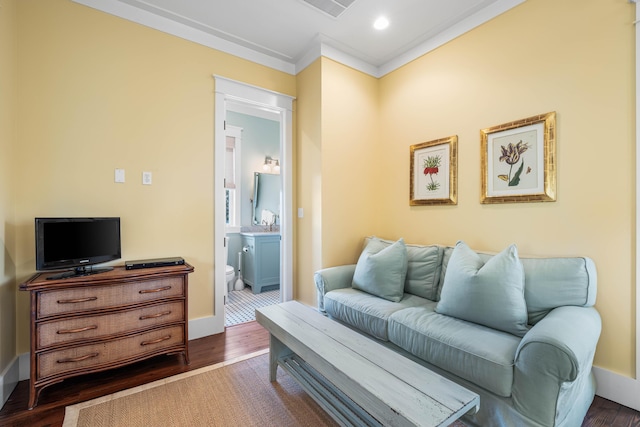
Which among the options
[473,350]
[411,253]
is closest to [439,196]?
[411,253]

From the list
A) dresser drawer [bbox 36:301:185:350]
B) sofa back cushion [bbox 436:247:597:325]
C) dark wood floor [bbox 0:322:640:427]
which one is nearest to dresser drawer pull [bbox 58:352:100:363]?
dresser drawer [bbox 36:301:185:350]

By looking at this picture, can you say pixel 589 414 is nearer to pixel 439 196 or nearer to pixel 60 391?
pixel 439 196

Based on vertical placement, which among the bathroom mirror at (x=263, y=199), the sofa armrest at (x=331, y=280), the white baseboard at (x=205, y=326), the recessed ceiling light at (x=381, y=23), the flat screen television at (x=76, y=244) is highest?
the recessed ceiling light at (x=381, y=23)

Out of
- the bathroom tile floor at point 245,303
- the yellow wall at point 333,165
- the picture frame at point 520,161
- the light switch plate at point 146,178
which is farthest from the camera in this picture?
the bathroom tile floor at point 245,303

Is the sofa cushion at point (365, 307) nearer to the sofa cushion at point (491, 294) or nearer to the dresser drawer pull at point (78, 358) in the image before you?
the sofa cushion at point (491, 294)

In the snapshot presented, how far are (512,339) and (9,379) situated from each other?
3133 mm

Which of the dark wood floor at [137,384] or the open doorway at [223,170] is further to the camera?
the open doorway at [223,170]

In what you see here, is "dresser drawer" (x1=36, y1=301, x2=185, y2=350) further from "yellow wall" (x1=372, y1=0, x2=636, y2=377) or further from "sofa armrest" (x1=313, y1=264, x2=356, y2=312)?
"yellow wall" (x1=372, y1=0, x2=636, y2=377)

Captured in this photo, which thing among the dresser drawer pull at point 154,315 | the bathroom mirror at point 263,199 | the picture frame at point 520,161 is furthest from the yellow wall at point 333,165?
the bathroom mirror at point 263,199

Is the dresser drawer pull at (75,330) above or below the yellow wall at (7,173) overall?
below

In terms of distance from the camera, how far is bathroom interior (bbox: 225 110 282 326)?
4.26 meters

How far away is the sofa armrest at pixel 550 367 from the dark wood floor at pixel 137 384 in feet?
1.88

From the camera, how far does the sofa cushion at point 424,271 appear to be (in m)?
2.40

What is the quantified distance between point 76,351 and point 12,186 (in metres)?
1.21
